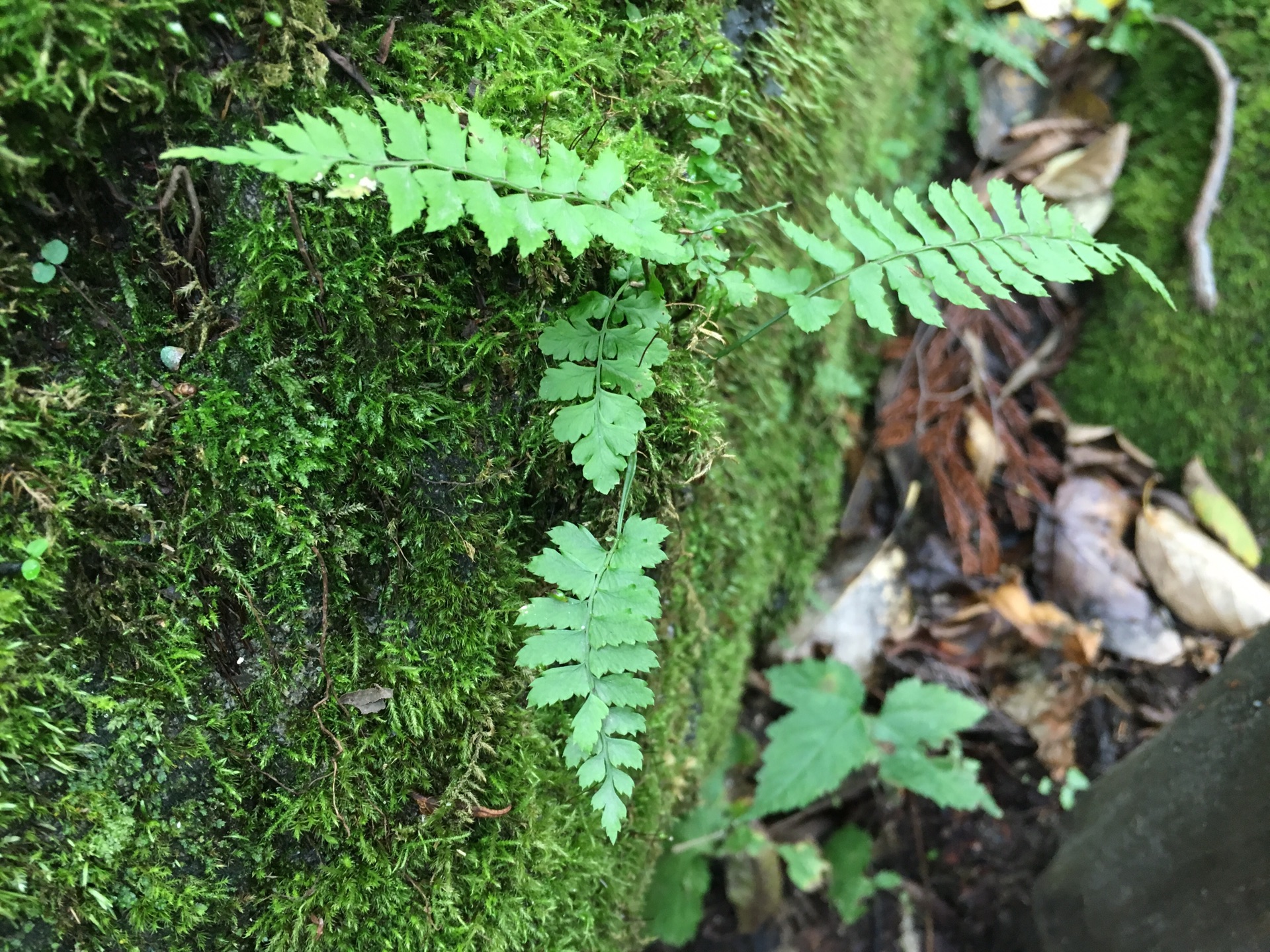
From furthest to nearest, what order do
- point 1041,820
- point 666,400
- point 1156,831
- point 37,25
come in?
point 1041,820, point 1156,831, point 666,400, point 37,25

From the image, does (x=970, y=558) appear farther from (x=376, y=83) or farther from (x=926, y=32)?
(x=376, y=83)

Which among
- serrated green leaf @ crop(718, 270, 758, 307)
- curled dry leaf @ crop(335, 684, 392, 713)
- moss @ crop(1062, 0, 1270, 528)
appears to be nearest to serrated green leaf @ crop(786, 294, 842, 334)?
serrated green leaf @ crop(718, 270, 758, 307)

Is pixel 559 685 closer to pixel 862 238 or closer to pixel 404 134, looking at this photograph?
pixel 404 134

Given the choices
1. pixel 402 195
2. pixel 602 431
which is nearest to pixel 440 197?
pixel 402 195

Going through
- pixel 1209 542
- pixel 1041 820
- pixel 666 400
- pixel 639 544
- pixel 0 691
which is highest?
pixel 666 400

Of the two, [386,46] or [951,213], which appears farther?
[951,213]

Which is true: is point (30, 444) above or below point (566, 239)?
below

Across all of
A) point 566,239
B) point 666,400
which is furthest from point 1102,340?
point 566,239
